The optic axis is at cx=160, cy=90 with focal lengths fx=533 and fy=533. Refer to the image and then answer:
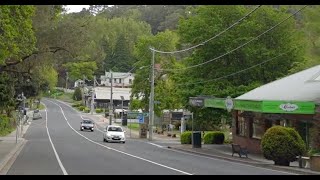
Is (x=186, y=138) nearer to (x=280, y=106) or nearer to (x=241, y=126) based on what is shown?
(x=241, y=126)

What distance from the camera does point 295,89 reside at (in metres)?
33.5

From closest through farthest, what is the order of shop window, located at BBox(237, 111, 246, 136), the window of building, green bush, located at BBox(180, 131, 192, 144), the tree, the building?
the building → the window of building → shop window, located at BBox(237, 111, 246, 136) → the tree → green bush, located at BBox(180, 131, 192, 144)

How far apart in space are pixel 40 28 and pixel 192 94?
16.3m

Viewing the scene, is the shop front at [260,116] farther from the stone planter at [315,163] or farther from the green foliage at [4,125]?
the green foliage at [4,125]

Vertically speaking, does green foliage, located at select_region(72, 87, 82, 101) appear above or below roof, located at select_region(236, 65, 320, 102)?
above

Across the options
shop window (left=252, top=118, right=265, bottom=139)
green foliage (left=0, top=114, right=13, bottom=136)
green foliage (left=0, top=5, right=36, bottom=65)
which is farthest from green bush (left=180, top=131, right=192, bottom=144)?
green foliage (left=0, top=5, right=36, bottom=65)

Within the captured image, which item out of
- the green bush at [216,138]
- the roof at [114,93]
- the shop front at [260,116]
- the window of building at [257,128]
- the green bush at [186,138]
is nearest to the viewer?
the shop front at [260,116]

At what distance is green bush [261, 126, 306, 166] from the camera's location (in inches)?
998

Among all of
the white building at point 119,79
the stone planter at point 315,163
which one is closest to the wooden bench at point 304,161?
the stone planter at point 315,163

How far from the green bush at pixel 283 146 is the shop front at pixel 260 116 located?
225 centimetres

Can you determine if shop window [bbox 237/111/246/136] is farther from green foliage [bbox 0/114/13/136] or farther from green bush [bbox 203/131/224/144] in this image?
green foliage [bbox 0/114/13/136]

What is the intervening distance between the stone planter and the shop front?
472cm

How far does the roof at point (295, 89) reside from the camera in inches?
1212

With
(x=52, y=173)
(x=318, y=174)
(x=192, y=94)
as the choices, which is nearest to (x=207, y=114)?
(x=192, y=94)
